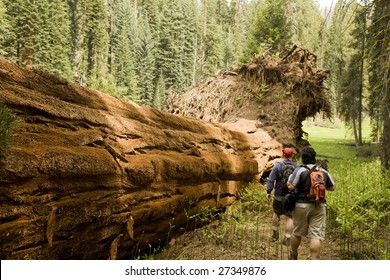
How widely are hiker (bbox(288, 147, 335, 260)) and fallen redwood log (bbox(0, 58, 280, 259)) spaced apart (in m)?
1.86

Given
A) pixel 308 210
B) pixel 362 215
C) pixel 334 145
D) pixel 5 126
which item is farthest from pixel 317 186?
pixel 334 145

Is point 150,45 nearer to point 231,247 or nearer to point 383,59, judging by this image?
point 383,59

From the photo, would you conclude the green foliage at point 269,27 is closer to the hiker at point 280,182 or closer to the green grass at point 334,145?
the green grass at point 334,145

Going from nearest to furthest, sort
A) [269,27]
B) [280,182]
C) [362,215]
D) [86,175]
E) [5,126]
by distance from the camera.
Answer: [5,126] → [86,175] → [362,215] → [280,182] → [269,27]

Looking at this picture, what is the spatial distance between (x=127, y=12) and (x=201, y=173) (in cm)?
7449

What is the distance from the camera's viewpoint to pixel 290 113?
455 inches

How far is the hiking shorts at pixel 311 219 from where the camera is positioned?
4348 mm

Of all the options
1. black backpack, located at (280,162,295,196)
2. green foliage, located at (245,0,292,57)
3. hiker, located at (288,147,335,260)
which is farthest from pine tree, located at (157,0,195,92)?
hiker, located at (288,147,335,260)

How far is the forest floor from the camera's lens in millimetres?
4902

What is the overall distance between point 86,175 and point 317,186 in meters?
3.05

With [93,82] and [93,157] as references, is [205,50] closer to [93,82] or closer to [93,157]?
[93,82]

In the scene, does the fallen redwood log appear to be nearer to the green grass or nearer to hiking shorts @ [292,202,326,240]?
hiking shorts @ [292,202,326,240]

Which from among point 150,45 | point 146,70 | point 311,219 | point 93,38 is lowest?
point 311,219

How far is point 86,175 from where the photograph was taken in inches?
141
